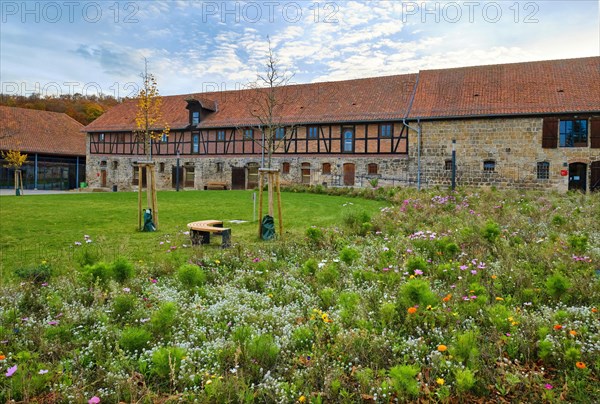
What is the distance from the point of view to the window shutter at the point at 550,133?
2359 cm

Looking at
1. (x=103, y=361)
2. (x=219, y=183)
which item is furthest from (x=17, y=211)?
(x=219, y=183)

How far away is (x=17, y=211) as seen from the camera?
48.3 ft

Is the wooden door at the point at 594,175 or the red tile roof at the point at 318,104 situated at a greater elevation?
the red tile roof at the point at 318,104

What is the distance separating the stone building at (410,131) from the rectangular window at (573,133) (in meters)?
0.05

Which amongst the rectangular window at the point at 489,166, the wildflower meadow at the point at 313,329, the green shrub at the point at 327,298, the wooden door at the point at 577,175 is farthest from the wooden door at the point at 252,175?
the green shrub at the point at 327,298

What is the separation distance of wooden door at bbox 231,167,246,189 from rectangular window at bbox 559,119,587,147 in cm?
2084

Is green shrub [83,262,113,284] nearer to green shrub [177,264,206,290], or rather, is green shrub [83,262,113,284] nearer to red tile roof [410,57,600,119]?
green shrub [177,264,206,290]

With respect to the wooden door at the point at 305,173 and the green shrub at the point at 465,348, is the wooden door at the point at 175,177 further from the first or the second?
the green shrub at the point at 465,348

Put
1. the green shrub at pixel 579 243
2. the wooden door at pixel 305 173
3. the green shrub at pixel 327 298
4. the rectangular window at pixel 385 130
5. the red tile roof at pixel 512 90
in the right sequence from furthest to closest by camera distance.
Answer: the wooden door at pixel 305 173 < the rectangular window at pixel 385 130 < the red tile roof at pixel 512 90 < the green shrub at pixel 579 243 < the green shrub at pixel 327 298

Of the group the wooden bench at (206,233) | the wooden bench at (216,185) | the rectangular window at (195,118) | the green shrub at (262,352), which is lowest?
the green shrub at (262,352)

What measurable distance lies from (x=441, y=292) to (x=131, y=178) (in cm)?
3657

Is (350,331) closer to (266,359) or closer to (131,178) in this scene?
(266,359)

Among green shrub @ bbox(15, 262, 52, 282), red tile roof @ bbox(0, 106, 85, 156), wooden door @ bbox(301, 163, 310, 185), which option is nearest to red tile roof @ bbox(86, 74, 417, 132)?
wooden door @ bbox(301, 163, 310, 185)

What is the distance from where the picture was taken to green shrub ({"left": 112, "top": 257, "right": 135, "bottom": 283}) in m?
5.12
